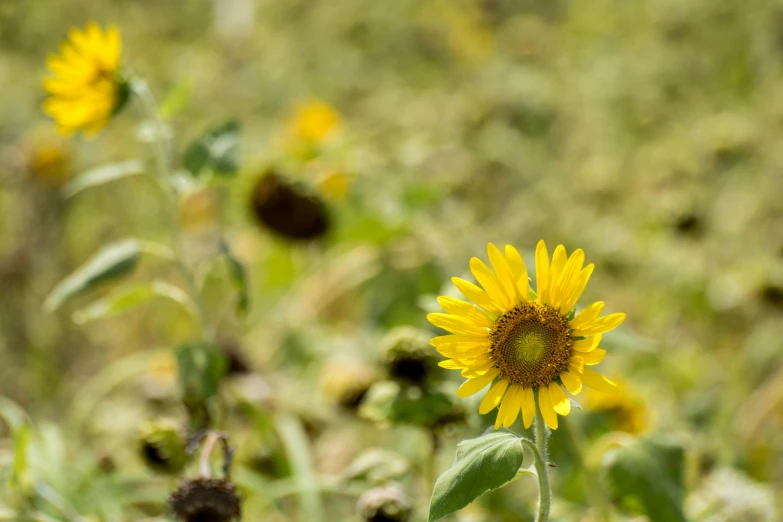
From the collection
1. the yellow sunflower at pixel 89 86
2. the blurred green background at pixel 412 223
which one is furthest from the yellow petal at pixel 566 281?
the yellow sunflower at pixel 89 86

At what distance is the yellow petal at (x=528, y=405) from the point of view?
641 mm

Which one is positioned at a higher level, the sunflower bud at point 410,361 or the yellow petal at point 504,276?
the sunflower bud at point 410,361

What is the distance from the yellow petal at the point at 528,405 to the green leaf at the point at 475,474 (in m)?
0.04

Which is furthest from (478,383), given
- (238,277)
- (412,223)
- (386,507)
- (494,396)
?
(412,223)

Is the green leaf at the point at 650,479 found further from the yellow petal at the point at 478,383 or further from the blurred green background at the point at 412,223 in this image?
the yellow petal at the point at 478,383

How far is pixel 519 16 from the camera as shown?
3.99 m

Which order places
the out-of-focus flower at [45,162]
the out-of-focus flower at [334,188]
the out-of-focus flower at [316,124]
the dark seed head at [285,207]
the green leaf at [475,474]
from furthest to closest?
the out-of-focus flower at [45,162]
the out-of-focus flower at [316,124]
the out-of-focus flower at [334,188]
the dark seed head at [285,207]
the green leaf at [475,474]

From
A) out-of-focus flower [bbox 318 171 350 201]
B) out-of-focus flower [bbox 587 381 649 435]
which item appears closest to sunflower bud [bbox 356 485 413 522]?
out-of-focus flower [bbox 587 381 649 435]

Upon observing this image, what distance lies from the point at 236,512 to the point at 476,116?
1.88 meters

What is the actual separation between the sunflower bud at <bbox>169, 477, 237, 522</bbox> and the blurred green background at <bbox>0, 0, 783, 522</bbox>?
0.28 meters

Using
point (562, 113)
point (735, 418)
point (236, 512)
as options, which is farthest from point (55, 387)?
point (562, 113)

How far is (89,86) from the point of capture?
3.34ft

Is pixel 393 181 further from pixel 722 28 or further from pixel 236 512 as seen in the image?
pixel 722 28

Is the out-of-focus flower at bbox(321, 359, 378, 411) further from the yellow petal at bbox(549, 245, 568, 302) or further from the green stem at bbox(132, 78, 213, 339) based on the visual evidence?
the yellow petal at bbox(549, 245, 568, 302)
